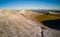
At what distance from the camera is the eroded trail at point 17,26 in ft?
5.46

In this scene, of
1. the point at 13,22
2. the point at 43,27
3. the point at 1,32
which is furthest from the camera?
the point at 43,27

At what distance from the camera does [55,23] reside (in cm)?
195

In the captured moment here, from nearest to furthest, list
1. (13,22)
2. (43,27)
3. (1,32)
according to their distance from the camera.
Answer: (1,32) < (13,22) < (43,27)

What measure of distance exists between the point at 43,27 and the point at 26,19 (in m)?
0.26

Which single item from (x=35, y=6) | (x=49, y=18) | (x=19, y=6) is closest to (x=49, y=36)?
(x=49, y=18)

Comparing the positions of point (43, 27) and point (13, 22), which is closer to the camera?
point (13, 22)

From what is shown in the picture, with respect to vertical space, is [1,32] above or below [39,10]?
below

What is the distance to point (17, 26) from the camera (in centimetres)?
177

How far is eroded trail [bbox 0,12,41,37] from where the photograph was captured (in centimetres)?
166

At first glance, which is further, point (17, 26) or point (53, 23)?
point (53, 23)

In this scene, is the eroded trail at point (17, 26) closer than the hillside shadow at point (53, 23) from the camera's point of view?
Yes

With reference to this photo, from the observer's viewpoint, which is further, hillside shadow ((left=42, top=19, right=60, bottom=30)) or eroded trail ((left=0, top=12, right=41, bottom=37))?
hillside shadow ((left=42, top=19, right=60, bottom=30))

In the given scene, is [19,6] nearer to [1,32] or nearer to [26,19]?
[26,19]

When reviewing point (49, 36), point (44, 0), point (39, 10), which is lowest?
point (49, 36)
